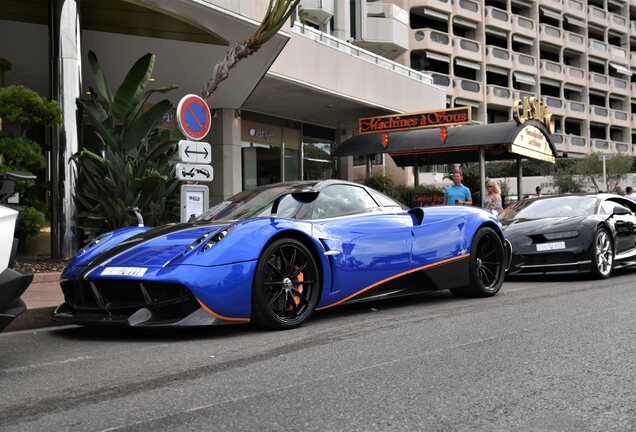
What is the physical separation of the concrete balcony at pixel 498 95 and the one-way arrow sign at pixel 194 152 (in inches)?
1749

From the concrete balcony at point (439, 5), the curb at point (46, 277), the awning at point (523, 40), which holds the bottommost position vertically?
the curb at point (46, 277)

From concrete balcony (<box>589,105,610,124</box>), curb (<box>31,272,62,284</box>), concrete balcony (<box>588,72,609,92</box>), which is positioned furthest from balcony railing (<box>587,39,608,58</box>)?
curb (<box>31,272,62,284</box>)

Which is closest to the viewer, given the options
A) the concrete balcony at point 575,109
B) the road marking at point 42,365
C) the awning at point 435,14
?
the road marking at point 42,365

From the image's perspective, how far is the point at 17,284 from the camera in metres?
3.95

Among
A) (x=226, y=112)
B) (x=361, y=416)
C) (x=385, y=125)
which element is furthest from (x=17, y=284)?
(x=385, y=125)

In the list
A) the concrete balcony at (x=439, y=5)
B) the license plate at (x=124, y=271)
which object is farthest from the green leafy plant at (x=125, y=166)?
the concrete balcony at (x=439, y=5)

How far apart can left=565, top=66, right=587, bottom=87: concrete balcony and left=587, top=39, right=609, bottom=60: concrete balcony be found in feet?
8.24

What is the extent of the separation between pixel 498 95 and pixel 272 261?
48393 mm

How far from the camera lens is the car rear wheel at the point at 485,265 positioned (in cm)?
737

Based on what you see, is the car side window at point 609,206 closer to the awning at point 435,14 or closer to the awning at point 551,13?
the awning at point 435,14

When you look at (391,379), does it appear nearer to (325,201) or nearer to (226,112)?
(325,201)

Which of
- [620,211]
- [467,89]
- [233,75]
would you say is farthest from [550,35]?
[620,211]

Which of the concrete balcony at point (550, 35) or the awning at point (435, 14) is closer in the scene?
the awning at point (435, 14)

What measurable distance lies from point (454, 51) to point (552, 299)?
43363 millimetres
